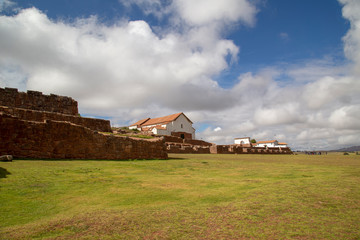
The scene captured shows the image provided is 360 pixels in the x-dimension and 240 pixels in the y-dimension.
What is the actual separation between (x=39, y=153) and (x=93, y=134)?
102 inches

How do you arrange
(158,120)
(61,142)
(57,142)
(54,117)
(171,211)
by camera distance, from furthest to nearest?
(158,120) → (54,117) → (61,142) → (57,142) → (171,211)

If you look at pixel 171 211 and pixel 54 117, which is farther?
pixel 54 117

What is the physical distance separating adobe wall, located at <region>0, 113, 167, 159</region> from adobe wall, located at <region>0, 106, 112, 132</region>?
706cm

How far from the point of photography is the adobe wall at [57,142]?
8641mm

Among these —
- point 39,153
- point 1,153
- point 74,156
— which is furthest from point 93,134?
point 1,153

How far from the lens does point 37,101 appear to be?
22.7 metres

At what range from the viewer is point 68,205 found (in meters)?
3.61

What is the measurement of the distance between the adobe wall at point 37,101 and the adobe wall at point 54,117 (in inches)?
159

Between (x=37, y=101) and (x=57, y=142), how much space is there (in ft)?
53.6

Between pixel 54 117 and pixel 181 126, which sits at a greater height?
pixel 181 126

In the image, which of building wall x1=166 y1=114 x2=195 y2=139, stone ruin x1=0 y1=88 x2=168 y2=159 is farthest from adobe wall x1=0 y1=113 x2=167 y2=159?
building wall x1=166 y1=114 x2=195 y2=139

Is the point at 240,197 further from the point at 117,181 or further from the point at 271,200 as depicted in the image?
the point at 117,181

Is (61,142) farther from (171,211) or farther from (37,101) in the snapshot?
(37,101)

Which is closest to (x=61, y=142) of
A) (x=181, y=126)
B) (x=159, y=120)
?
(x=181, y=126)
